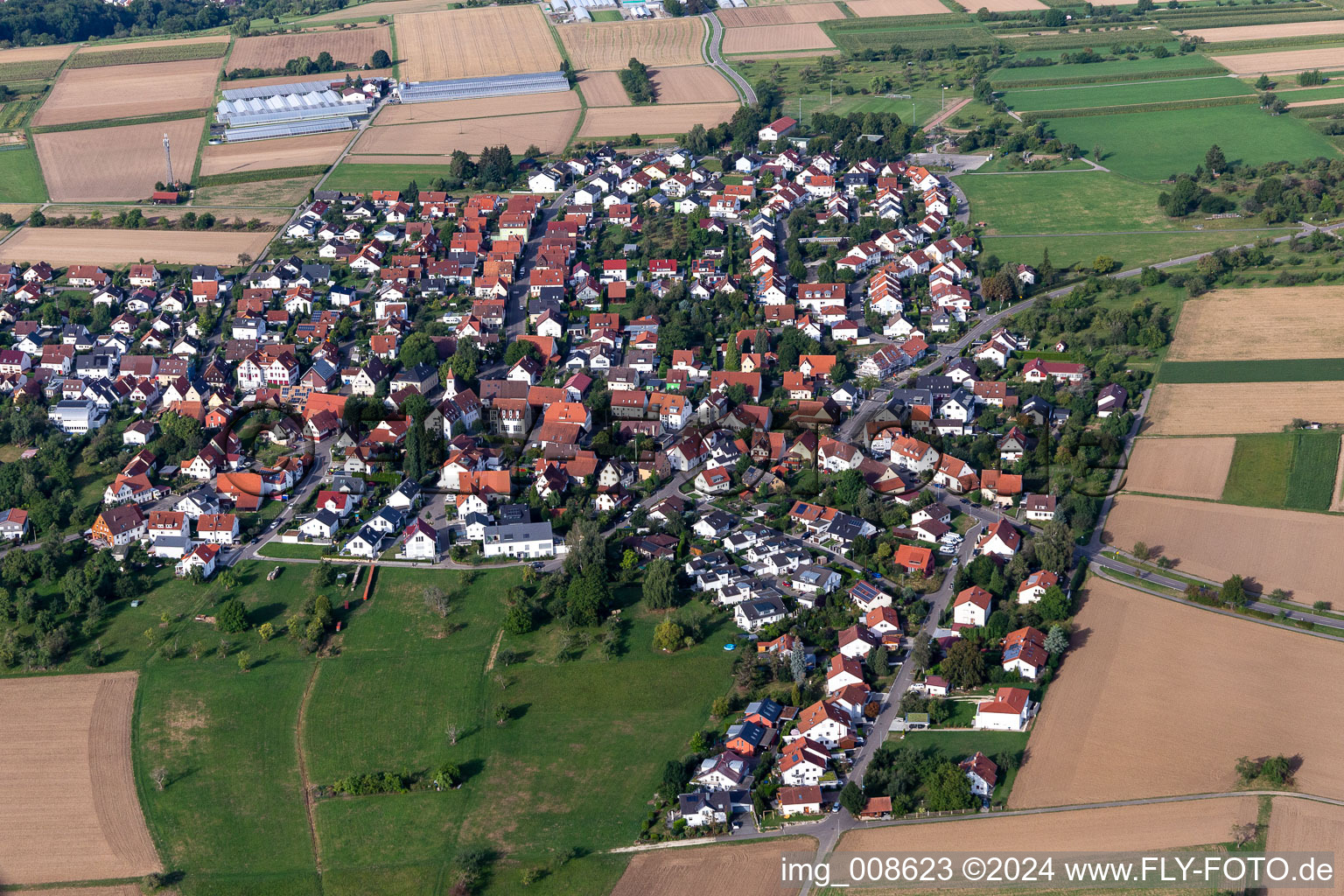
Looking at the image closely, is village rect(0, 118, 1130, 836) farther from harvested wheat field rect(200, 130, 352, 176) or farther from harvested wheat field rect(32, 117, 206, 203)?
harvested wheat field rect(32, 117, 206, 203)

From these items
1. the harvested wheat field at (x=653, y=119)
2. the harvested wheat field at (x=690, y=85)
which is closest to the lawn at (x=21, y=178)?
the harvested wheat field at (x=653, y=119)

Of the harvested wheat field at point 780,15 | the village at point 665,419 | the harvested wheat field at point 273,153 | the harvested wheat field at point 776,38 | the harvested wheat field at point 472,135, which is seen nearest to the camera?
the village at point 665,419

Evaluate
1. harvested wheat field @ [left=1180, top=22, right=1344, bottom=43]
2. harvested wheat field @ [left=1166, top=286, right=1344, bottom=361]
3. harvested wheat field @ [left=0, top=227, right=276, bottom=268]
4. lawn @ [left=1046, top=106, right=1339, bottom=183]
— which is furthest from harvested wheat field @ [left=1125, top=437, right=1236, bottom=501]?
harvested wheat field @ [left=1180, top=22, right=1344, bottom=43]

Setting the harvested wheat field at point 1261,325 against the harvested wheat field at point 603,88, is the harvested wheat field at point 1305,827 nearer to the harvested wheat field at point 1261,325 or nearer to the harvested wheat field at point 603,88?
the harvested wheat field at point 1261,325

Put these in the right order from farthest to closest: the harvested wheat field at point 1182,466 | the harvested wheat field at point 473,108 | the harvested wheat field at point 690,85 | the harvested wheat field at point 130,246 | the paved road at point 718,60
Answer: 1. the paved road at point 718,60
2. the harvested wheat field at point 690,85
3. the harvested wheat field at point 473,108
4. the harvested wheat field at point 130,246
5. the harvested wheat field at point 1182,466

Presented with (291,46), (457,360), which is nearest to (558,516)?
(457,360)

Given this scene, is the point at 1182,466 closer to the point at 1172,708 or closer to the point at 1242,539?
the point at 1242,539
